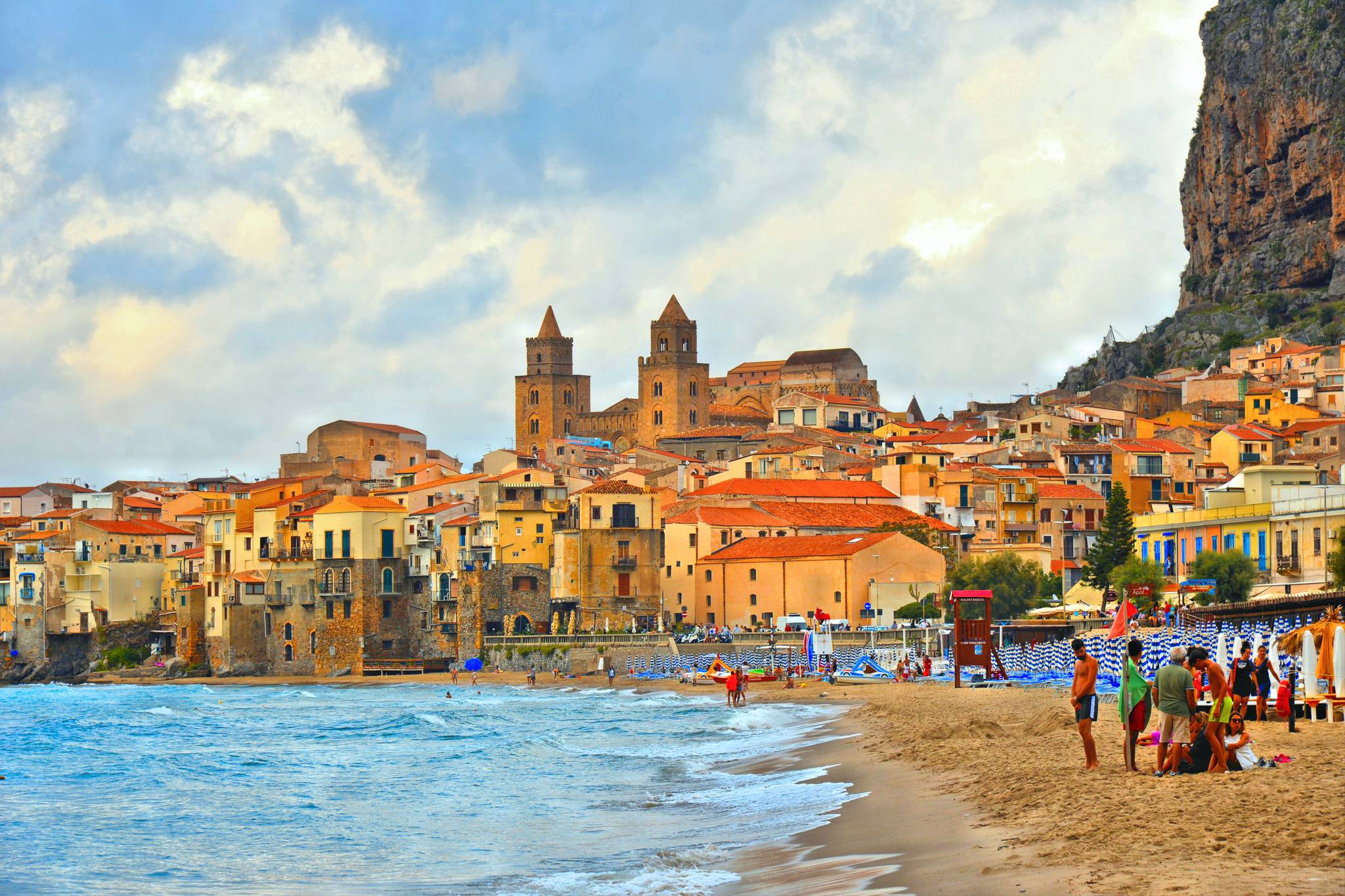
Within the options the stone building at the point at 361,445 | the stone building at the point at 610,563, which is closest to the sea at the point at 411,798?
the stone building at the point at 610,563

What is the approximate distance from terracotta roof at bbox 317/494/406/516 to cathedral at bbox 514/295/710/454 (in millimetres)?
71602

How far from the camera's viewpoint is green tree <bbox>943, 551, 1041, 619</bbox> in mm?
71750

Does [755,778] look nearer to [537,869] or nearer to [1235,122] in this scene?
[537,869]

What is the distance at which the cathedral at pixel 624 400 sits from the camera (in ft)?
537

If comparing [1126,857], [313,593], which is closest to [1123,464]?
[313,593]

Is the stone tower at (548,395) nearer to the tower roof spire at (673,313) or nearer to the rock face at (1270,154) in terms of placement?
the tower roof spire at (673,313)

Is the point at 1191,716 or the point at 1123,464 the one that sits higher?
the point at 1123,464

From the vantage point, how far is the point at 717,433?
138m

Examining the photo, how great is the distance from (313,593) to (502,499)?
373 inches

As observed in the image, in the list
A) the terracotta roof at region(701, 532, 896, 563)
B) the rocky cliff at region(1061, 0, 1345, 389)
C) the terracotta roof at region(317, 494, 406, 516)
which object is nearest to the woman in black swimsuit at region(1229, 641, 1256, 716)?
the terracotta roof at region(701, 532, 896, 563)

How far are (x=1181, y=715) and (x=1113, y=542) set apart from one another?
5093 centimetres

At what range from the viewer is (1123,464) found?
→ 90.1 metres

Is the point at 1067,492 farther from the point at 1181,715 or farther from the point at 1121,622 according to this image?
the point at 1181,715

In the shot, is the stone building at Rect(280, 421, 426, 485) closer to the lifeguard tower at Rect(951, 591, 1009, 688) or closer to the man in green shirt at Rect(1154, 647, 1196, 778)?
the lifeguard tower at Rect(951, 591, 1009, 688)
